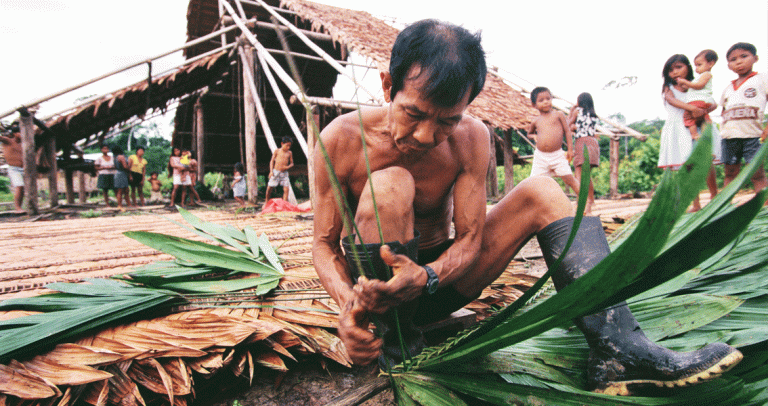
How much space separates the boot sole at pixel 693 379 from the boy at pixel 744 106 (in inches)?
128

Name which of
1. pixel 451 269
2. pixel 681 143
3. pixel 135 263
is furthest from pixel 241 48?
pixel 451 269

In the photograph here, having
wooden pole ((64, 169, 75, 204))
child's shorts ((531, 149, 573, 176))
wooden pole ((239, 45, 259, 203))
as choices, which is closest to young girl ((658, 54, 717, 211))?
child's shorts ((531, 149, 573, 176))

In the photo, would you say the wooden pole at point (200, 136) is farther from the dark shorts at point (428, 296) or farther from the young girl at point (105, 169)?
the dark shorts at point (428, 296)

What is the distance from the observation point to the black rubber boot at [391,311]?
93cm

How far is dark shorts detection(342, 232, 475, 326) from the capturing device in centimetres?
95

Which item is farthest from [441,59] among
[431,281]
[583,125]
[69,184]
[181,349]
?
[69,184]

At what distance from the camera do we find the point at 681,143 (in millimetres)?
3520

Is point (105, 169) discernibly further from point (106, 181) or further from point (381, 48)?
point (381, 48)

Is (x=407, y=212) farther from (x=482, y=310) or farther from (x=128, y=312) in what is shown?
(x=128, y=312)

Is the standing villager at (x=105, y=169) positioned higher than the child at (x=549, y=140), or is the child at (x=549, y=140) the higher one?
the child at (x=549, y=140)

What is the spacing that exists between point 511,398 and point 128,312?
1.13 m

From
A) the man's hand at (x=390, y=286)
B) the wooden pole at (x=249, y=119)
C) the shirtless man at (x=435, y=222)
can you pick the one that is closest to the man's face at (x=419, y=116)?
the shirtless man at (x=435, y=222)

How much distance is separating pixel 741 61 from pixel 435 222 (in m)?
3.43

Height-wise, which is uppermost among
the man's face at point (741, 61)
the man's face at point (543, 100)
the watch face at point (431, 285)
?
the man's face at point (741, 61)
